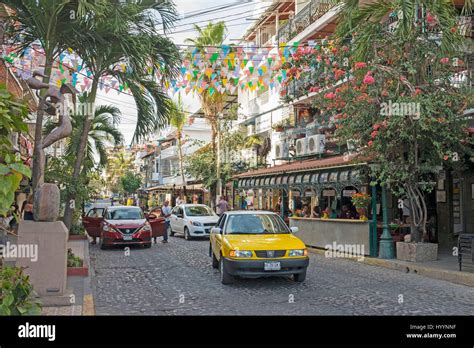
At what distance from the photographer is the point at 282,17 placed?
32312 mm

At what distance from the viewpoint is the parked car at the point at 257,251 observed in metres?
9.94

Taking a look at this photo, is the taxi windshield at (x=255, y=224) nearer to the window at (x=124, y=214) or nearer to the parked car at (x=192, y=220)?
the window at (x=124, y=214)

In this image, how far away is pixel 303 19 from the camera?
25.8 meters

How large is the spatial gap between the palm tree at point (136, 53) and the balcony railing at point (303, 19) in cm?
1158

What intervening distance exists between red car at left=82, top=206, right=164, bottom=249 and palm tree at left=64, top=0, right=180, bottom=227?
9.65 feet

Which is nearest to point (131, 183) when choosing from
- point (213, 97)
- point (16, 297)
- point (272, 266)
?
point (213, 97)

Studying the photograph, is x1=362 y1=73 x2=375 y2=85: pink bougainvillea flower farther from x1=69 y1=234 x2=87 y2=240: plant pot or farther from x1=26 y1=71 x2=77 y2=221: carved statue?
x1=69 y1=234 x2=87 y2=240: plant pot

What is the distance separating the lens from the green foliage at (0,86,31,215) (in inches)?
203

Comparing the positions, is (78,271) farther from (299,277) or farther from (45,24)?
(45,24)

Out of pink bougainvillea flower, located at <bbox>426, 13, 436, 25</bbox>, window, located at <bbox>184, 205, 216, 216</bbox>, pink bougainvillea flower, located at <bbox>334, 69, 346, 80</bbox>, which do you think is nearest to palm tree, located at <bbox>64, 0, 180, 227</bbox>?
pink bougainvillea flower, located at <bbox>334, 69, 346, 80</bbox>

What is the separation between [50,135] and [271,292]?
5508mm

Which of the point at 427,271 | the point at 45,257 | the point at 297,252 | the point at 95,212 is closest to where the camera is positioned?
the point at 45,257

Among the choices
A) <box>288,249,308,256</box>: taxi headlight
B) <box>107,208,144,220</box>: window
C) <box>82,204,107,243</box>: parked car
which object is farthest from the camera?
<box>82,204,107,243</box>: parked car
